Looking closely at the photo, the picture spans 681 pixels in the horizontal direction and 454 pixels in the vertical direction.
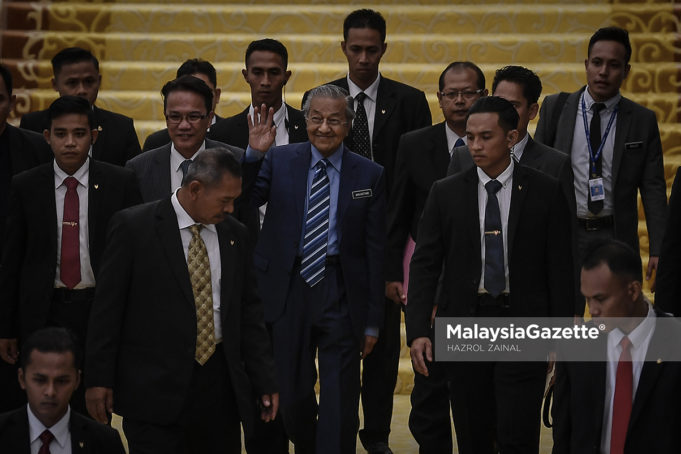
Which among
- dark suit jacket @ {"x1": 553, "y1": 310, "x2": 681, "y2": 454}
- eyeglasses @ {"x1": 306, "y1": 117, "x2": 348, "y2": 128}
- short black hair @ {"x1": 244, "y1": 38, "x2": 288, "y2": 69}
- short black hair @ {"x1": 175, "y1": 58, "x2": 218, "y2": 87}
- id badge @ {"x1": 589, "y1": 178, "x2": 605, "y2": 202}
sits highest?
short black hair @ {"x1": 244, "y1": 38, "x2": 288, "y2": 69}

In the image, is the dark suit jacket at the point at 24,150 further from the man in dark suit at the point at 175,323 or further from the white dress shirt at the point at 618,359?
the white dress shirt at the point at 618,359

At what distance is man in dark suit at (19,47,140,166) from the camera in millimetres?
6133

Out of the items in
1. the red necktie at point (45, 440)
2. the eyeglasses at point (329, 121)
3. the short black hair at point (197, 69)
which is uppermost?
the short black hair at point (197, 69)

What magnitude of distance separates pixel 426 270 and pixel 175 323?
42.2 inches

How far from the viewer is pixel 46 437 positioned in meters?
4.23

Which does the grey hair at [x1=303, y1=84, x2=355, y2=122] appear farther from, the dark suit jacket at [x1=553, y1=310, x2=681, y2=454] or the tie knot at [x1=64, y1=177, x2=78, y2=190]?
the dark suit jacket at [x1=553, y1=310, x2=681, y2=454]

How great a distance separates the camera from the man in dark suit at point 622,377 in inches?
161

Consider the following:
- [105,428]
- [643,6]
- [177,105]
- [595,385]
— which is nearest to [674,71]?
[643,6]

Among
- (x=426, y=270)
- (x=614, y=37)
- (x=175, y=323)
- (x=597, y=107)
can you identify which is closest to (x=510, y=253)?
(x=426, y=270)

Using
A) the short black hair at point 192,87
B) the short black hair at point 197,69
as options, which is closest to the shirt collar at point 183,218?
the short black hair at point 192,87

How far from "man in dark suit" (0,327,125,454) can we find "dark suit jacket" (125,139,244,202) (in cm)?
132

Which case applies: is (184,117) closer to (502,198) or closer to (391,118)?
(391,118)

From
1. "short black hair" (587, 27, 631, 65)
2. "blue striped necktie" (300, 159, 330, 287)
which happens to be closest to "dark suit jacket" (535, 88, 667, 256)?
"short black hair" (587, 27, 631, 65)

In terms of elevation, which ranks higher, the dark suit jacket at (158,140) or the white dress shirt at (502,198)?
the dark suit jacket at (158,140)
